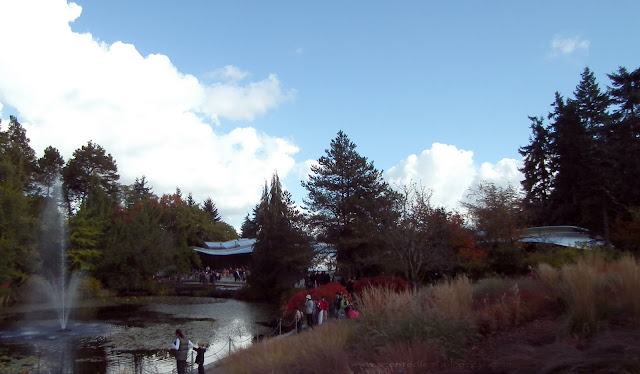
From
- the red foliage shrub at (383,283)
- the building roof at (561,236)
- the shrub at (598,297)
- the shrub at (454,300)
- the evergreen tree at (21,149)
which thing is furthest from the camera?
the evergreen tree at (21,149)

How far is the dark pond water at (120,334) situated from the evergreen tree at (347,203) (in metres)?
6.97

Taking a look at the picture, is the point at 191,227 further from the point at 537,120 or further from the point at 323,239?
the point at 537,120

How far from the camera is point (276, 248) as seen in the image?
4066 cm

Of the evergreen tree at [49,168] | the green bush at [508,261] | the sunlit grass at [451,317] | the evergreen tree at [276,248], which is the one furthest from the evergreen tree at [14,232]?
the green bush at [508,261]

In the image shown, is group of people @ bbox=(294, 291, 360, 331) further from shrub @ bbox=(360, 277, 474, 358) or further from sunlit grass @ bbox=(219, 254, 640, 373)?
shrub @ bbox=(360, 277, 474, 358)

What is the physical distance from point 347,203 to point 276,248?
8971mm

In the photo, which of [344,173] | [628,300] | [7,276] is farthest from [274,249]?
[628,300]

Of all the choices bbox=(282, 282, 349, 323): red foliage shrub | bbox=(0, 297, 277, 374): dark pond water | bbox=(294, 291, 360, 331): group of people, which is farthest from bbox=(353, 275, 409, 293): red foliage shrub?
bbox=(0, 297, 277, 374): dark pond water

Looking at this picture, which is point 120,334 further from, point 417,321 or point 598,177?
point 598,177

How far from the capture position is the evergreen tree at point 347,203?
34.0 metres

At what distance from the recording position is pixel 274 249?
1602 inches

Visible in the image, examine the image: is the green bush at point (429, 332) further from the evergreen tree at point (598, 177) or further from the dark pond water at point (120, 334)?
the evergreen tree at point (598, 177)

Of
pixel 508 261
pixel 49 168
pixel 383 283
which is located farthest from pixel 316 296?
pixel 49 168

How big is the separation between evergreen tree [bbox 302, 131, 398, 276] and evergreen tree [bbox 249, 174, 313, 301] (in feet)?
9.07
